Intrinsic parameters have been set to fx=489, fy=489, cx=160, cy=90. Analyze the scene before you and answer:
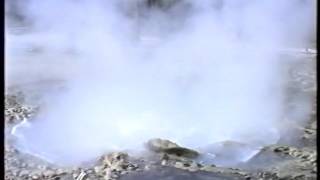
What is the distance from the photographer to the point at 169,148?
202 centimetres

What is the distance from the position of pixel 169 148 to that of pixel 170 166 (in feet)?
0.42

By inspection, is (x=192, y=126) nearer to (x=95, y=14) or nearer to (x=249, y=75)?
(x=249, y=75)

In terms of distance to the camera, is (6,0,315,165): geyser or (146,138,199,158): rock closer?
(146,138,199,158): rock

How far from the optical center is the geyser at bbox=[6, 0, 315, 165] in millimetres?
2207

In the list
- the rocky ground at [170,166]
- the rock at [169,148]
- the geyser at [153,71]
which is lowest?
the rocky ground at [170,166]

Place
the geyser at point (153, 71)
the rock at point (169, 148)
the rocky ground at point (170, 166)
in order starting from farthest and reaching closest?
1. the geyser at point (153, 71)
2. the rock at point (169, 148)
3. the rocky ground at point (170, 166)

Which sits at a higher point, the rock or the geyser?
the geyser

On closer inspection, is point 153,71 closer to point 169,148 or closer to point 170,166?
point 169,148

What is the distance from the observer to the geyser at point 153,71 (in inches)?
86.9

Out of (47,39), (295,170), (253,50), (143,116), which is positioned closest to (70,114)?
(143,116)

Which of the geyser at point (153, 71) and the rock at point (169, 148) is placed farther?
the geyser at point (153, 71)

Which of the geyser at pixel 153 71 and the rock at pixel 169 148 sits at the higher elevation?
the geyser at pixel 153 71

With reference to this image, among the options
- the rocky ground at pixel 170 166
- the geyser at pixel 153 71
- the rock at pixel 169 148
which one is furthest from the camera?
the geyser at pixel 153 71

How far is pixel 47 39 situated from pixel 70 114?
0.81 m
